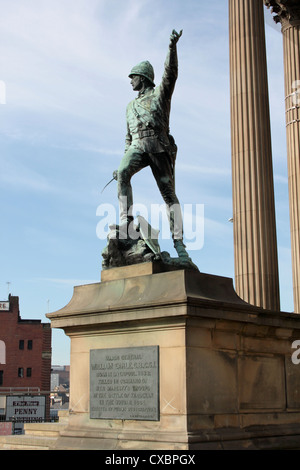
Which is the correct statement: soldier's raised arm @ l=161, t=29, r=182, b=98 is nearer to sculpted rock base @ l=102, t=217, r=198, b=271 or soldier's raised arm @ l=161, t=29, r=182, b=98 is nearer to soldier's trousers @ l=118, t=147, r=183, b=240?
soldier's trousers @ l=118, t=147, r=183, b=240

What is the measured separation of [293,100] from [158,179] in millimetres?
12570

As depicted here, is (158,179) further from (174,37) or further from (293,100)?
(293,100)

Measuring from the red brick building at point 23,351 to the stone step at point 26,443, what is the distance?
73.1 m

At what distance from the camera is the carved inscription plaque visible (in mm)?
8711

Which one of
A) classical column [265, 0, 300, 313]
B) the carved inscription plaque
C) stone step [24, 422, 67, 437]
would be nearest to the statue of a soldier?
the carved inscription plaque

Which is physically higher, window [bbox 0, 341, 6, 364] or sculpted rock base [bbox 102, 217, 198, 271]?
window [bbox 0, 341, 6, 364]

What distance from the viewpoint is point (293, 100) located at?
21.9m

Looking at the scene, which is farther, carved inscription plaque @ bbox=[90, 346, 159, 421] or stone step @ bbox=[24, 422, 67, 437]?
stone step @ bbox=[24, 422, 67, 437]

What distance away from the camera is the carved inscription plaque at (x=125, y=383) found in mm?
8711

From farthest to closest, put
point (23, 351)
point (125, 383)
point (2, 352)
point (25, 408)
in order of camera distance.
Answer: point (23, 351) < point (2, 352) < point (25, 408) < point (125, 383)

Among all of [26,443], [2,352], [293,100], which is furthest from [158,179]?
[2,352]

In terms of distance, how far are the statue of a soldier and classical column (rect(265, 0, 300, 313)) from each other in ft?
36.9

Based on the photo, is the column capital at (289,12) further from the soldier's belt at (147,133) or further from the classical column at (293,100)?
the soldier's belt at (147,133)

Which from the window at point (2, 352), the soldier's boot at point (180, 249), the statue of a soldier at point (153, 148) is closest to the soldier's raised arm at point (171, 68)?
the statue of a soldier at point (153, 148)
